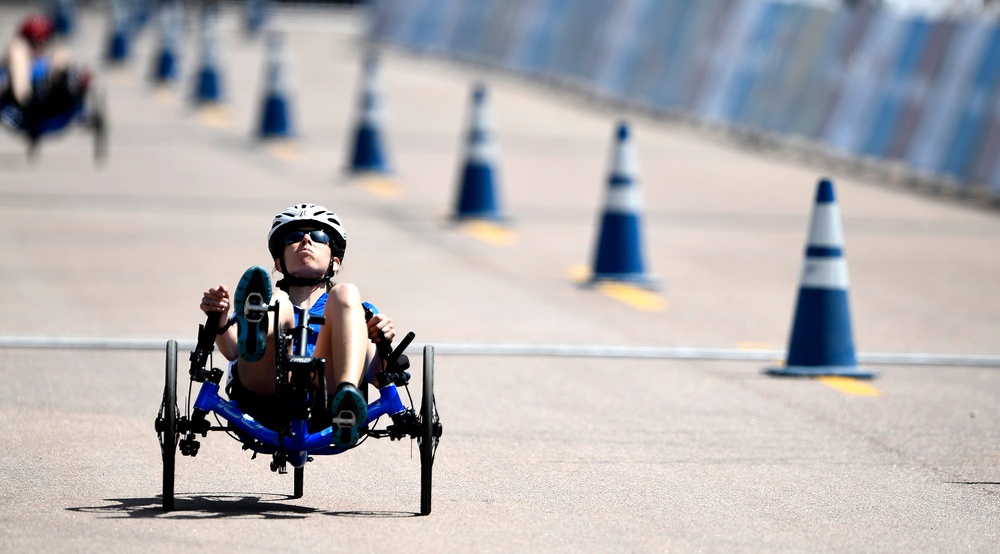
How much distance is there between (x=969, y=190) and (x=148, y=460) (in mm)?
12914

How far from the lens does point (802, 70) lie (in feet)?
72.1

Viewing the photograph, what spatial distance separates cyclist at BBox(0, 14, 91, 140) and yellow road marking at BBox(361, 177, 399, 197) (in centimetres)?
277

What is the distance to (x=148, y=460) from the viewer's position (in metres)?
6.97

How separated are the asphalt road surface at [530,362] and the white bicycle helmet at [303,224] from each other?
0.82 meters

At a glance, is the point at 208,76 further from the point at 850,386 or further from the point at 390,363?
the point at 390,363

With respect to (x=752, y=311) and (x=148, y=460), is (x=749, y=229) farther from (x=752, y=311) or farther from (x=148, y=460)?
(x=148, y=460)

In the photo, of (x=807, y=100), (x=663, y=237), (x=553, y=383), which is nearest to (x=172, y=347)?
(x=553, y=383)

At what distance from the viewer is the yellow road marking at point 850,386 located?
8.91 m

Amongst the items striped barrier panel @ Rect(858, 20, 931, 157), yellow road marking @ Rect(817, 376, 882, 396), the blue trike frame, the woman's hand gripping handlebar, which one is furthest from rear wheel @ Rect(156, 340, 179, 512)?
striped barrier panel @ Rect(858, 20, 931, 157)

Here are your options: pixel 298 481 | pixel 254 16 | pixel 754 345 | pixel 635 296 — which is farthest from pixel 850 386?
pixel 254 16

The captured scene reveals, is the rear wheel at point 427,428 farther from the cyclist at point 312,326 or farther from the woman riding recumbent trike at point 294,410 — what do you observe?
the cyclist at point 312,326

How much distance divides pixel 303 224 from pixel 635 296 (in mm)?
5896

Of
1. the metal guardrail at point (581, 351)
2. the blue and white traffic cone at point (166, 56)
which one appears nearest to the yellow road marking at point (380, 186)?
the metal guardrail at point (581, 351)

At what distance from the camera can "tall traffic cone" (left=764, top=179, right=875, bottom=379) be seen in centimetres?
925
